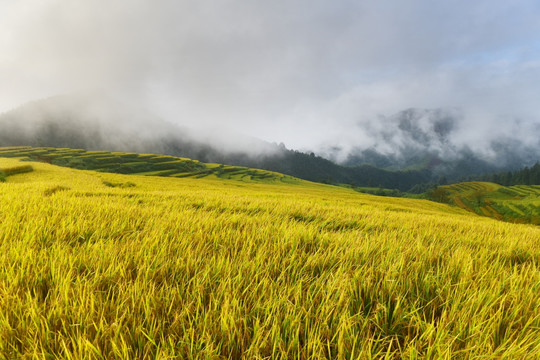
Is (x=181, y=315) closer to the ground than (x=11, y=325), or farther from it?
farther from it

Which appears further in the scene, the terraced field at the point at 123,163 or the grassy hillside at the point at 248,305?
the terraced field at the point at 123,163

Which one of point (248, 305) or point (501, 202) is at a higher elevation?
point (501, 202)


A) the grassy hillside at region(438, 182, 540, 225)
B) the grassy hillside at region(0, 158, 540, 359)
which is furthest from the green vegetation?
the grassy hillside at region(0, 158, 540, 359)

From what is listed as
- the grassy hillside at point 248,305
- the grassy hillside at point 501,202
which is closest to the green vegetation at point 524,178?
the grassy hillside at point 501,202

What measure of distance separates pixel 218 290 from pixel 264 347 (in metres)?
→ 0.44

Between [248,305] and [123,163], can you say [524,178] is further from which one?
[123,163]

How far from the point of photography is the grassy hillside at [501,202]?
216ft

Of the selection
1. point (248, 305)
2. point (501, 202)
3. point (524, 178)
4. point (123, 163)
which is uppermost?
point (524, 178)

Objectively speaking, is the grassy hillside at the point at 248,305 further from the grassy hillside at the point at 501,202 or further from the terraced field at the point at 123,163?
the terraced field at the point at 123,163

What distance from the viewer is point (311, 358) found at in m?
0.99

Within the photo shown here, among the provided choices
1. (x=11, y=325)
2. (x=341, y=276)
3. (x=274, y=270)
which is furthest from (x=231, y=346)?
(x=11, y=325)

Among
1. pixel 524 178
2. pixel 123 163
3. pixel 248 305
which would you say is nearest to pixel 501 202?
pixel 524 178

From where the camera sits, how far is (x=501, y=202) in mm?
85375

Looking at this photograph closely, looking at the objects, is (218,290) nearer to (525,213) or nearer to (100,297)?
(100,297)
